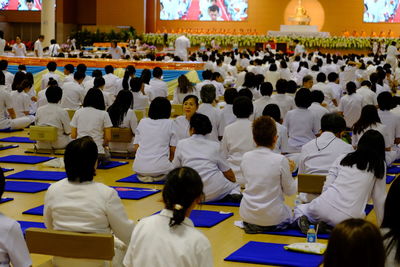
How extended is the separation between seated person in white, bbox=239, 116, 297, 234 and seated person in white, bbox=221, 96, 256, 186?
1.77 meters

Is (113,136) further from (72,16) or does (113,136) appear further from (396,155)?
(72,16)

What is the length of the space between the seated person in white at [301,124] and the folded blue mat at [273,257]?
162 inches

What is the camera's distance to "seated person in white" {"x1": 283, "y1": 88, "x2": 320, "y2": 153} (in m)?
10.6

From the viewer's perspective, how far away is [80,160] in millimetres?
4902

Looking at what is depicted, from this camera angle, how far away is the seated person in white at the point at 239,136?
8852 millimetres

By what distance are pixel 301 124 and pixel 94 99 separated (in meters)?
2.92

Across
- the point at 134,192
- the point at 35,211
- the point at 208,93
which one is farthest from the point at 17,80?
the point at 35,211

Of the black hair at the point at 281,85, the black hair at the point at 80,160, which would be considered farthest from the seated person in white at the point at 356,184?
the black hair at the point at 281,85

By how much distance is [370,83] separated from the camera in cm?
1493

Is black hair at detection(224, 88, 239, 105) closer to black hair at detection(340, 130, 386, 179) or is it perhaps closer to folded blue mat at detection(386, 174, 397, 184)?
folded blue mat at detection(386, 174, 397, 184)

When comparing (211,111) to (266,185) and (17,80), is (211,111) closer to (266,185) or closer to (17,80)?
(266,185)

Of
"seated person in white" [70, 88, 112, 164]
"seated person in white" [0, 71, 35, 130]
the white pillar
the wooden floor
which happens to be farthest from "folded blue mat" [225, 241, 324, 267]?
the white pillar

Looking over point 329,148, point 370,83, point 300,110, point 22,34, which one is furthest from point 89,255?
point 22,34

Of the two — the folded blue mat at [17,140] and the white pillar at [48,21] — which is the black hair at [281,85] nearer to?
the folded blue mat at [17,140]
